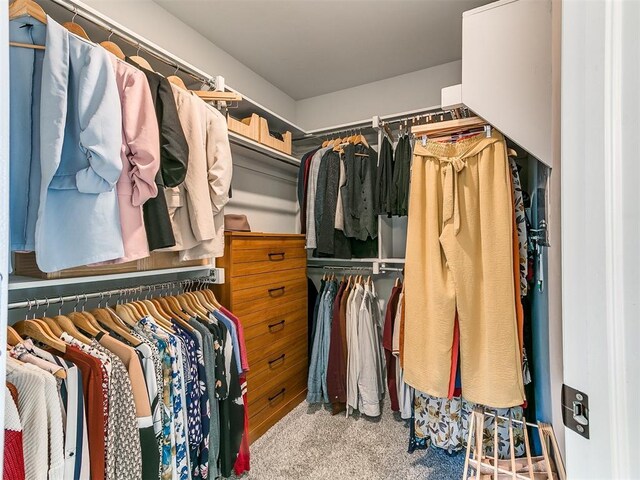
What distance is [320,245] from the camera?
2094 mm

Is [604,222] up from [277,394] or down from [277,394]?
up

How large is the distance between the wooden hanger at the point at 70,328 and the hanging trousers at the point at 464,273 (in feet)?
4.29

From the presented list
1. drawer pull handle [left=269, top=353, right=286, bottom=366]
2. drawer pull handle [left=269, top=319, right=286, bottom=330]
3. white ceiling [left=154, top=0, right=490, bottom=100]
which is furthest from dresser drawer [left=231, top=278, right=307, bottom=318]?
white ceiling [left=154, top=0, right=490, bottom=100]

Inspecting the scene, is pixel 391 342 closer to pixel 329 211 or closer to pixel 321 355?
pixel 321 355

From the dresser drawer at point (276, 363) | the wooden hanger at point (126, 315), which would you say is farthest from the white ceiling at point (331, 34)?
the dresser drawer at point (276, 363)

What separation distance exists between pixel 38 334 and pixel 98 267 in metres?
0.27

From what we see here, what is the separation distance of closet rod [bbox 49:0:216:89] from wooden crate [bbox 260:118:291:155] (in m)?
0.41

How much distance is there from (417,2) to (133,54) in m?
1.45

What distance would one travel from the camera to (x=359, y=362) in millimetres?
2010

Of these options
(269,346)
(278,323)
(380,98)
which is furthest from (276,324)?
(380,98)

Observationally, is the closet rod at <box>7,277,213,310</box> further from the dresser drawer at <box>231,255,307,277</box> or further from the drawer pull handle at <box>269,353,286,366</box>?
the drawer pull handle at <box>269,353,286,366</box>

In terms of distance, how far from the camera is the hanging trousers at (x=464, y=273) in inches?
49.9

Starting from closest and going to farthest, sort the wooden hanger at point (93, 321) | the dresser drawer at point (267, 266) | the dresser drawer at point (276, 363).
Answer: the wooden hanger at point (93, 321) → the dresser drawer at point (267, 266) → the dresser drawer at point (276, 363)

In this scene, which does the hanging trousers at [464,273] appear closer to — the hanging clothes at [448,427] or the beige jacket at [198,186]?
the hanging clothes at [448,427]
